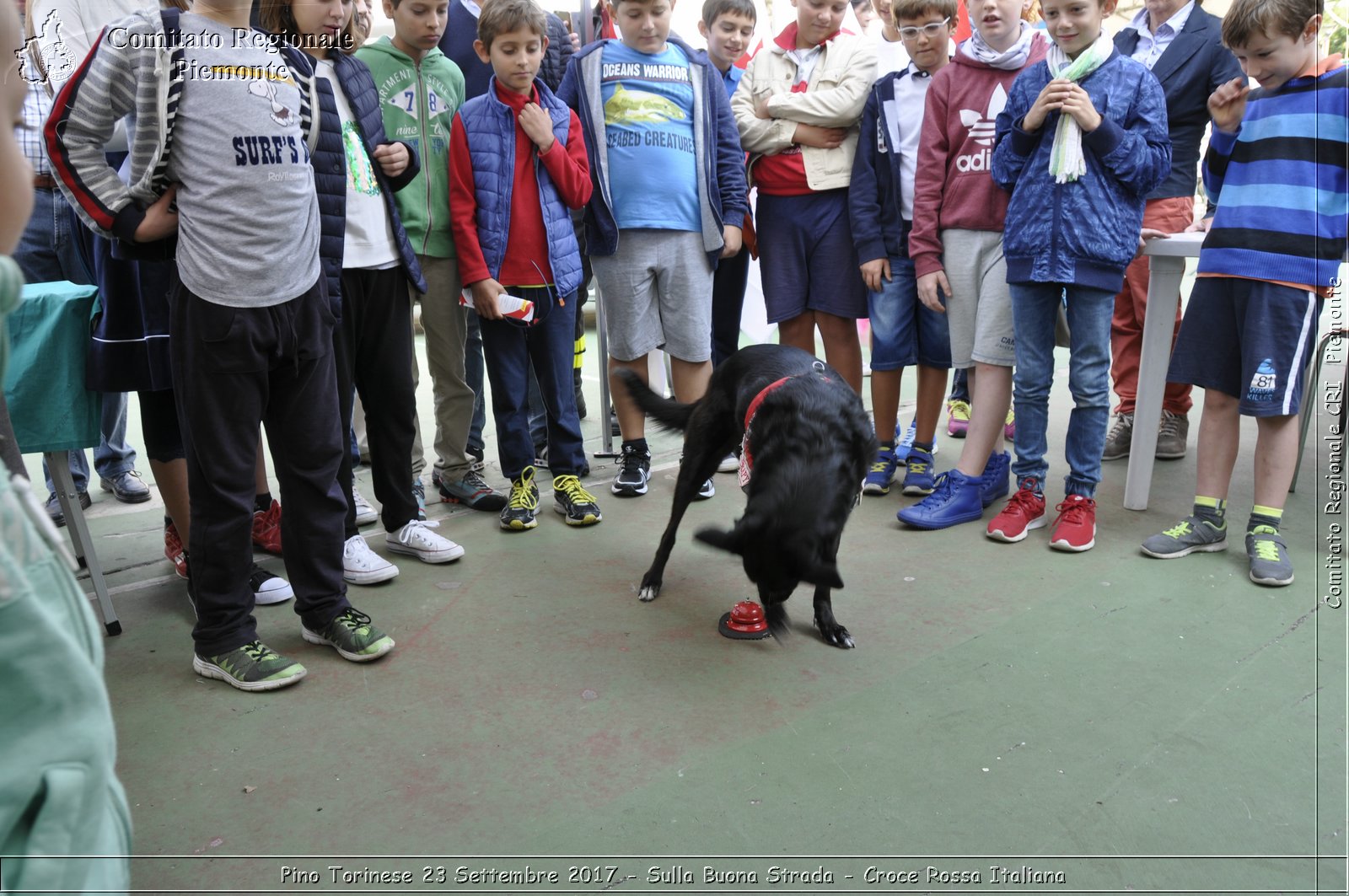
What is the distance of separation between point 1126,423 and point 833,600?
2375 millimetres

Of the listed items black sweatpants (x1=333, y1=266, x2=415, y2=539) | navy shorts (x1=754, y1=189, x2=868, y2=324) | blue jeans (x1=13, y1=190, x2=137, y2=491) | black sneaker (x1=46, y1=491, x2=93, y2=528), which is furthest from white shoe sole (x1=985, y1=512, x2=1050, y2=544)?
black sneaker (x1=46, y1=491, x2=93, y2=528)

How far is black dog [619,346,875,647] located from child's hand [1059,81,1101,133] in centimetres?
131

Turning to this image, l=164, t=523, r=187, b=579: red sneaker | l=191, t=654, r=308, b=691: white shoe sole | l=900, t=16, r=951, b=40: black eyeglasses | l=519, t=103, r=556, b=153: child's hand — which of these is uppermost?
l=900, t=16, r=951, b=40: black eyeglasses

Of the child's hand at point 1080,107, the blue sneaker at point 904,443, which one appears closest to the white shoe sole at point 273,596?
the blue sneaker at point 904,443

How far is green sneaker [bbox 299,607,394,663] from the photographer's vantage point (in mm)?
2633

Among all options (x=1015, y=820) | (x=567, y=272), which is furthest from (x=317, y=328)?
(x=1015, y=820)

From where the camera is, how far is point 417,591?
3.12 meters

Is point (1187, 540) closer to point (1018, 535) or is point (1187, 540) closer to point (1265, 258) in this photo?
point (1018, 535)

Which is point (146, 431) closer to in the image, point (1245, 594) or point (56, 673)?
point (56, 673)

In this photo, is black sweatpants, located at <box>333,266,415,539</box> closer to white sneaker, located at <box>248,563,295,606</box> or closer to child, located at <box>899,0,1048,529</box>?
white sneaker, located at <box>248,563,295,606</box>

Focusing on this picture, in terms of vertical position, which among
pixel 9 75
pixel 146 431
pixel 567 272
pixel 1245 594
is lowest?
pixel 1245 594

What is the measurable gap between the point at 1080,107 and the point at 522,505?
252 cm

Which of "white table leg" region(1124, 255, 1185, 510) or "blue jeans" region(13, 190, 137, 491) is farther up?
"blue jeans" region(13, 190, 137, 491)

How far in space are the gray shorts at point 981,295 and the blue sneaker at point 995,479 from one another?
0.45 meters
